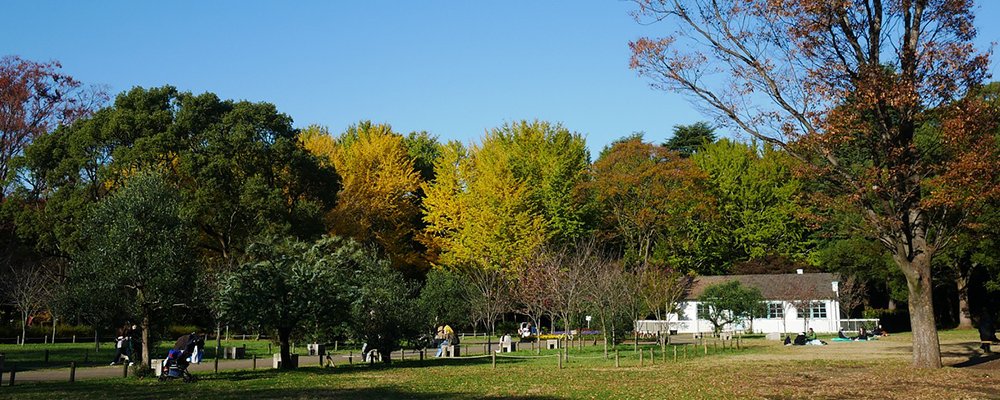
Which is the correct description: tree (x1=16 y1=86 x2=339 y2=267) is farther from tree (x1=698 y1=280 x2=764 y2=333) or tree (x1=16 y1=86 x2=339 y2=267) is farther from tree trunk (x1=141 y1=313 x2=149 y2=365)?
tree (x1=698 y1=280 x2=764 y2=333)

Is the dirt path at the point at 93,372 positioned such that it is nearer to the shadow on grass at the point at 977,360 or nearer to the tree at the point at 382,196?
the shadow on grass at the point at 977,360

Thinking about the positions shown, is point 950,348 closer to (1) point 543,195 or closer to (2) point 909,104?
(2) point 909,104

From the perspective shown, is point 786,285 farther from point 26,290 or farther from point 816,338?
point 26,290

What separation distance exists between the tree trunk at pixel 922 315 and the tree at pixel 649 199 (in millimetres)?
35550

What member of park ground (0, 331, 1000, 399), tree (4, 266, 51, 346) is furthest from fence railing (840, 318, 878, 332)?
tree (4, 266, 51, 346)

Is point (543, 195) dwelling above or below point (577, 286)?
above

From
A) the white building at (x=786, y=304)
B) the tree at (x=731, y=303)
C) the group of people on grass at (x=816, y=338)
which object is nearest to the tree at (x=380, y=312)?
the group of people on grass at (x=816, y=338)

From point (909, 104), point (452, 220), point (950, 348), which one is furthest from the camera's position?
point (452, 220)

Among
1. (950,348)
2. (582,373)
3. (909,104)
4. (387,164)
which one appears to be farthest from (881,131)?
(387,164)

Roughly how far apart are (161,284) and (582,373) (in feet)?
38.7

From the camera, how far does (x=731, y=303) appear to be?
50719mm

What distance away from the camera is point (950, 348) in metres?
34.0

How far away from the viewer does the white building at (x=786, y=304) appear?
5656 centimetres

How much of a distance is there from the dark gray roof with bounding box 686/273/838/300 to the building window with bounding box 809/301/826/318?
1.88ft
